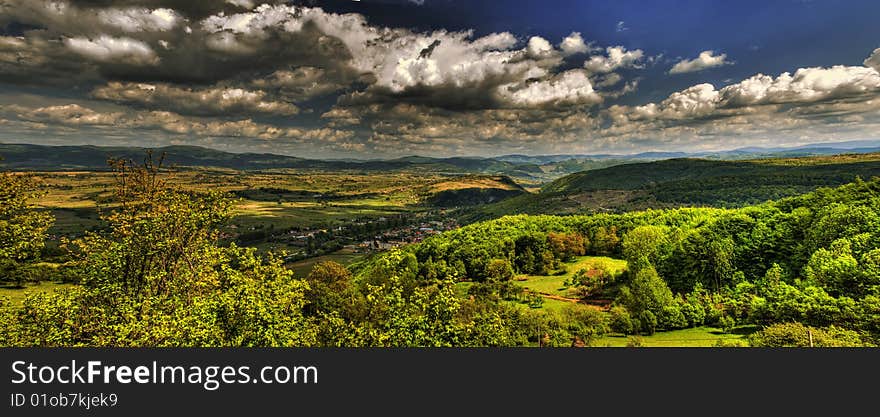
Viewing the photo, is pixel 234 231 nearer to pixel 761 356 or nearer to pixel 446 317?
pixel 446 317

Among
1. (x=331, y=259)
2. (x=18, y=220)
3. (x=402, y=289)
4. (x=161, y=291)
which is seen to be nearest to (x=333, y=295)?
(x=402, y=289)

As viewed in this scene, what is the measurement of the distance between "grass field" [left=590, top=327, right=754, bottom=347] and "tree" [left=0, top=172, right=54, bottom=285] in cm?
3481

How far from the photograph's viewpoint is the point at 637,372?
678 cm

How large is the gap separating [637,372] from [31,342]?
1521cm

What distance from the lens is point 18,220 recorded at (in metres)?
13.6

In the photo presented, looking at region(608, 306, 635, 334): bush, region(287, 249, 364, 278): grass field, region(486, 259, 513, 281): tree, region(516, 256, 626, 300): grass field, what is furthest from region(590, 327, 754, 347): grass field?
region(287, 249, 364, 278): grass field

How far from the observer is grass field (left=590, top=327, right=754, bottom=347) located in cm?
3139

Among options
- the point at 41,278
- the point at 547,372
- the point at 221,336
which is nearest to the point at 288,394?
the point at 547,372

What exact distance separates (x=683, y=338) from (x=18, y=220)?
42059 mm

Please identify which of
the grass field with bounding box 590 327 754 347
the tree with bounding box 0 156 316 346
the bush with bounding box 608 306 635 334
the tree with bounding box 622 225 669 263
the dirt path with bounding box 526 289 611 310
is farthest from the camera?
the tree with bounding box 622 225 669 263

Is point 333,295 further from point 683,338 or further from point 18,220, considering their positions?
point 683,338

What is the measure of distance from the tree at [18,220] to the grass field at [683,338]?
34809 mm

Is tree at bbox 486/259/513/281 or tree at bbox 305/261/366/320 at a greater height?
tree at bbox 305/261/366/320

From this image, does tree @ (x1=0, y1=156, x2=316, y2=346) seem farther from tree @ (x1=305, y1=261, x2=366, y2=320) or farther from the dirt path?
the dirt path
